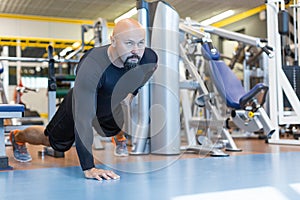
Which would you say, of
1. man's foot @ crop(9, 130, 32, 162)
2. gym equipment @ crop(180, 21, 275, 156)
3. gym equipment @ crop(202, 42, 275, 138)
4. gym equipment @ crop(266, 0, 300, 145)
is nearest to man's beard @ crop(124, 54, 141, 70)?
man's foot @ crop(9, 130, 32, 162)

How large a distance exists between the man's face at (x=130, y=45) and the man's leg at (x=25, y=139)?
2.95ft

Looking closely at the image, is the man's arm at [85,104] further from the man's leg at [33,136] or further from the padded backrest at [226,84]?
the padded backrest at [226,84]

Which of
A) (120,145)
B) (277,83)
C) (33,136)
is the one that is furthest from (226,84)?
(33,136)

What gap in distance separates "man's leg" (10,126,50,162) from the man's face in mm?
899

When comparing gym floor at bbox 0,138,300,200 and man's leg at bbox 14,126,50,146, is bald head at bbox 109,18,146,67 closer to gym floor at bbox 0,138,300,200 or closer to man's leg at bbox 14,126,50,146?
gym floor at bbox 0,138,300,200

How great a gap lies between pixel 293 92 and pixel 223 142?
1.12 m

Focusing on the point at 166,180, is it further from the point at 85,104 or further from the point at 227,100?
the point at 227,100

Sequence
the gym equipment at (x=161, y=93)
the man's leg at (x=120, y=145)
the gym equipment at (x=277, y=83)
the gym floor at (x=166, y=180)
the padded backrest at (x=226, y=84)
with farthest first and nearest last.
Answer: the gym equipment at (x=277, y=83)
the padded backrest at (x=226, y=84)
the gym equipment at (x=161, y=93)
the man's leg at (x=120, y=145)
the gym floor at (x=166, y=180)

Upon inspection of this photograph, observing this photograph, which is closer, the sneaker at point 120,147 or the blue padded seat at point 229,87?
the sneaker at point 120,147

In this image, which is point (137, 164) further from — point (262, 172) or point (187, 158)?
point (262, 172)

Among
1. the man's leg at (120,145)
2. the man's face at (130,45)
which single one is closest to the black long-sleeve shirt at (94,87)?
the man's face at (130,45)

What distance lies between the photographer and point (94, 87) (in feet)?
6.05

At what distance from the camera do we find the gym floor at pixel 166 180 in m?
1.55

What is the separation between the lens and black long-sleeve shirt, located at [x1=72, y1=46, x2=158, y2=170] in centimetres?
183
